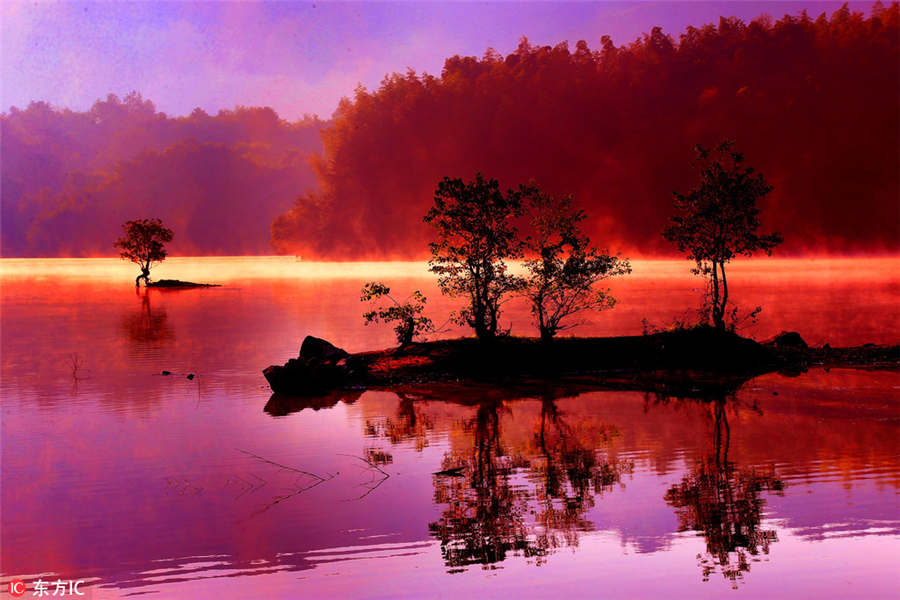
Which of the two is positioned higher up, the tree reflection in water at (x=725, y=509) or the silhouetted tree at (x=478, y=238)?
the silhouetted tree at (x=478, y=238)

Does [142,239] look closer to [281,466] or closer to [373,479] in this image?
[281,466]

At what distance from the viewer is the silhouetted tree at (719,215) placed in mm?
34188

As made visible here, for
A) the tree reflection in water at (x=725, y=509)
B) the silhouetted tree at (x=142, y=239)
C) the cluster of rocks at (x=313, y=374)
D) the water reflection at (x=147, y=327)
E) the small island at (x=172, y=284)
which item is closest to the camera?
the tree reflection in water at (x=725, y=509)

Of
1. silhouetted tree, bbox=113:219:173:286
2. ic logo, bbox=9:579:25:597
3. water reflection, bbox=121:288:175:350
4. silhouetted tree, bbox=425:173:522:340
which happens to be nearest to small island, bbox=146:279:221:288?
silhouetted tree, bbox=113:219:173:286

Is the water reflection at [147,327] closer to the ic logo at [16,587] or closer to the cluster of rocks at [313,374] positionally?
the cluster of rocks at [313,374]

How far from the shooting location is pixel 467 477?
57.4 ft

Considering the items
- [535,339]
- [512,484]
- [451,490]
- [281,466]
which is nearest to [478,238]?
[535,339]

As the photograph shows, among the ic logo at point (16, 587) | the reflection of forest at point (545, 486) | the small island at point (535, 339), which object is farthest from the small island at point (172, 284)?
the ic logo at point (16, 587)

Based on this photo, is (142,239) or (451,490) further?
(142,239)

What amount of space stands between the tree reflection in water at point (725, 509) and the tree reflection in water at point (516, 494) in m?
1.61

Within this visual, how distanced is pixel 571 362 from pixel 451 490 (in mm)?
16392

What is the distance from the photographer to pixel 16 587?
12.4 m

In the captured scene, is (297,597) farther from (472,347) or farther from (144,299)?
(144,299)

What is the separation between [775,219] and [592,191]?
4195 cm
